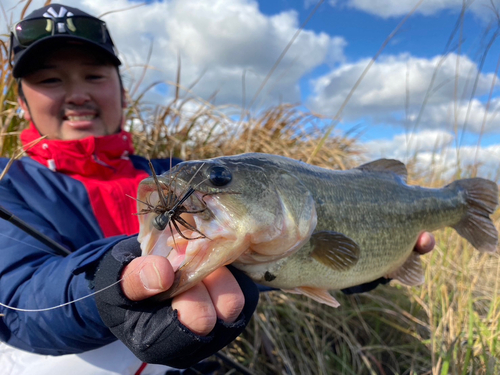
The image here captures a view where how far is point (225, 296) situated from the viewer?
98cm

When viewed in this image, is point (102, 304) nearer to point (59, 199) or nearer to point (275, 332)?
point (59, 199)

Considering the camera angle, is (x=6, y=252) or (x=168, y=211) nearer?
(x=168, y=211)

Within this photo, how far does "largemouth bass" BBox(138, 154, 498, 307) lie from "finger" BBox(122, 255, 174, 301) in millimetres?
62

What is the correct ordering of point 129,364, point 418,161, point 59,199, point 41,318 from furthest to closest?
point 418,161, point 59,199, point 129,364, point 41,318

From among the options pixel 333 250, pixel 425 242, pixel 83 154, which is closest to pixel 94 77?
pixel 83 154

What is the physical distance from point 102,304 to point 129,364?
0.73m

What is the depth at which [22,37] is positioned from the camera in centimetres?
211

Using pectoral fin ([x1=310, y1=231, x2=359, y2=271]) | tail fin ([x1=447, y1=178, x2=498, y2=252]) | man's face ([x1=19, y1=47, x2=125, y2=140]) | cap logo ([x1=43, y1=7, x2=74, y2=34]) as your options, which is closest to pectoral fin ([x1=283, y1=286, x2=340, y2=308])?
pectoral fin ([x1=310, y1=231, x2=359, y2=271])

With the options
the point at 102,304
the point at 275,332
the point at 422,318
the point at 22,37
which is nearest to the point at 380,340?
the point at 422,318

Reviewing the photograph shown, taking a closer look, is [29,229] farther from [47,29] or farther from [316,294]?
[47,29]

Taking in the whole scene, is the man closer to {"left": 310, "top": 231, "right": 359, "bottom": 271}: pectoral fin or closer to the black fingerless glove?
the black fingerless glove

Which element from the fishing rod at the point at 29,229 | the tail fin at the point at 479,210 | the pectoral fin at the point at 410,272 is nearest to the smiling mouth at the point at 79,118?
the fishing rod at the point at 29,229

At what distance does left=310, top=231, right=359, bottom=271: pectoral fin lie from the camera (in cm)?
135

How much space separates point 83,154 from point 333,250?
5.16ft
